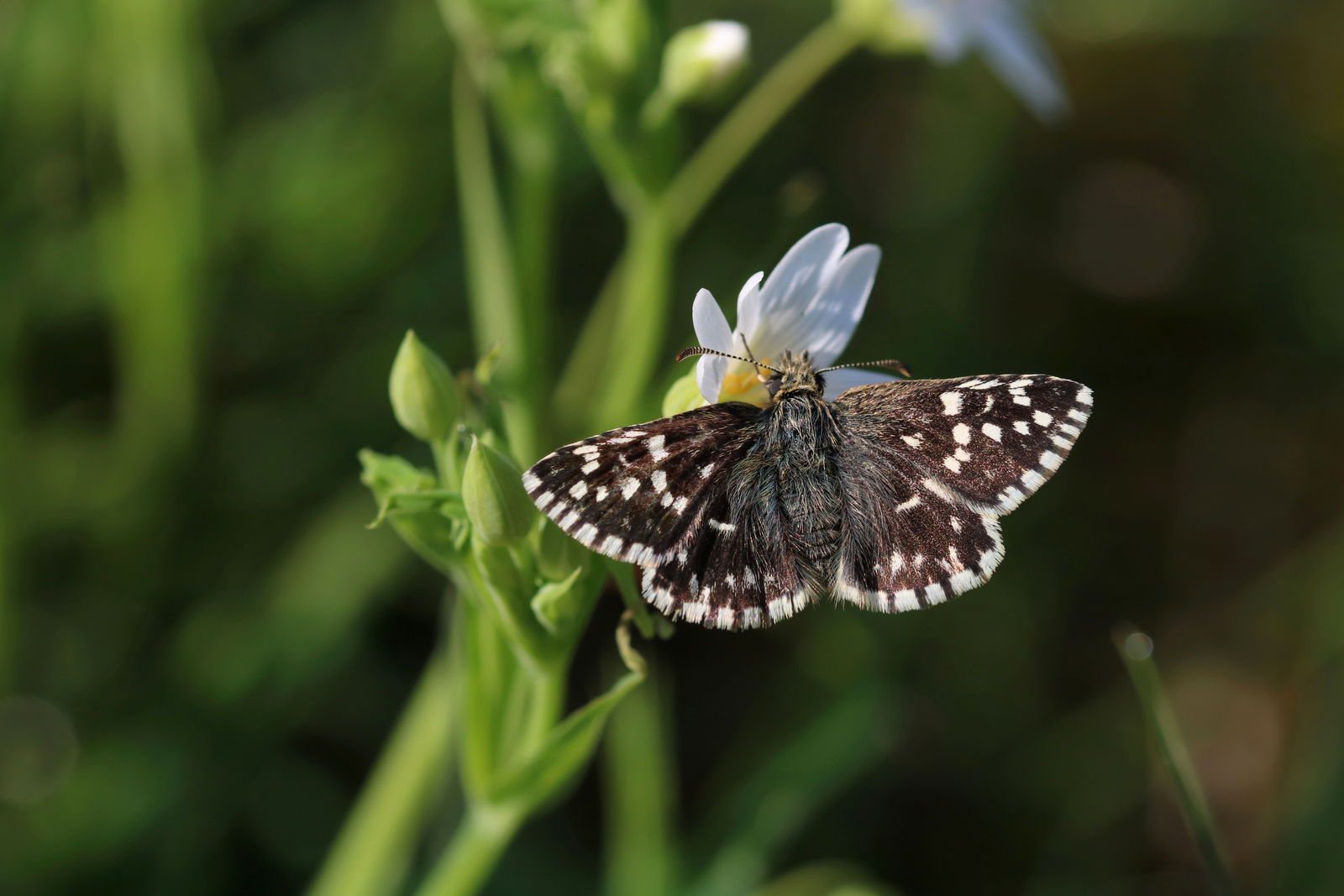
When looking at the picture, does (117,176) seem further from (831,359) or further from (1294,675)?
(1294,675)

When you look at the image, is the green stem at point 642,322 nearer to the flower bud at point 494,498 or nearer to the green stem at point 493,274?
the green stem at point 493,274

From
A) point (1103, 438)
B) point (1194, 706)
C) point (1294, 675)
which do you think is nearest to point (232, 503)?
point (1103, 438)

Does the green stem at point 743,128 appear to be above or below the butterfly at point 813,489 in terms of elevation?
above

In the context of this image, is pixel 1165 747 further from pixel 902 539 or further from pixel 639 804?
pixel 639 804

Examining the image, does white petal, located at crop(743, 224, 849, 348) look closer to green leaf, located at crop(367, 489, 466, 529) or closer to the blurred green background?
green leaf, located at crop(367, 489, 466, 529)

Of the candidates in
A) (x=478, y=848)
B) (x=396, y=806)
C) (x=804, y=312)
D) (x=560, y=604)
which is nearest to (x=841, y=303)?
(x=804, y=312)

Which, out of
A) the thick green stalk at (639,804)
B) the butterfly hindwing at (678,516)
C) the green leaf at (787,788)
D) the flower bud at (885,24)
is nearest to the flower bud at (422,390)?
the butterfly hindwing at (678,516)

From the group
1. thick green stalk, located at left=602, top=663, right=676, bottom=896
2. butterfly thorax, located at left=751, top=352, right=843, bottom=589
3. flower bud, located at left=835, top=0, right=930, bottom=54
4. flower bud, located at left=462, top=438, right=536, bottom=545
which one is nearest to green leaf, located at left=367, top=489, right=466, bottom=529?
flower bud, located at left=462, top=438, right=536, bottom=545

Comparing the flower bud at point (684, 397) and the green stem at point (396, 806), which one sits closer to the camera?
the flower bud at point (684, 397)
